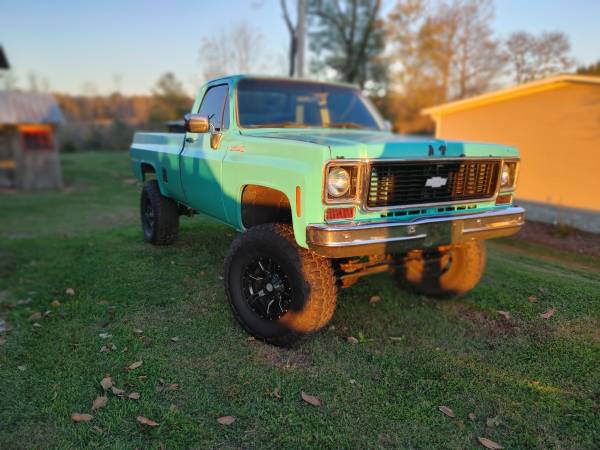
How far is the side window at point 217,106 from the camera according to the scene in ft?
14.8

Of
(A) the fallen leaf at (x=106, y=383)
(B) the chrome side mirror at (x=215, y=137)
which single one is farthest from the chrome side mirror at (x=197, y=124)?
(A) the fallen leaf at (x=106, y=383)

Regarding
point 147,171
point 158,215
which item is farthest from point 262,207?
point 147,171

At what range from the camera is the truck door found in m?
4.32

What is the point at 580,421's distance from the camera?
111 inches

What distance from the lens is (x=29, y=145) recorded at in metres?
16.3

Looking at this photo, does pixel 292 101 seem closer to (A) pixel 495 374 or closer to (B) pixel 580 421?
(A) pixel 495 374

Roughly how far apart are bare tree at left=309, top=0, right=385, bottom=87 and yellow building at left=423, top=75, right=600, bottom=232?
50.2ft

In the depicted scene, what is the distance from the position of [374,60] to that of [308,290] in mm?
28748

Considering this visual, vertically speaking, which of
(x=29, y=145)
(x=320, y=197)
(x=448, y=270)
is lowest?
(x=448, y=270)

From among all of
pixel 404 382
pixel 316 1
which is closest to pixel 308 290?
pixel 404 382

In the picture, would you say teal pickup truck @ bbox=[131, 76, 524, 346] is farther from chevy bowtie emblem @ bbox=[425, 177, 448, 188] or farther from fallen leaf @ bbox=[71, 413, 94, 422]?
fallen leaf @ bbox=[71, 413, 94, 422]

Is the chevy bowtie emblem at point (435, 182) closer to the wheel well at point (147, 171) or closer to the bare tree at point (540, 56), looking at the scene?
the wheel well at point (147, 171)

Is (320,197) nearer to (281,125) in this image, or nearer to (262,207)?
(262,207)

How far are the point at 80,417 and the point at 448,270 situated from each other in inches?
139
